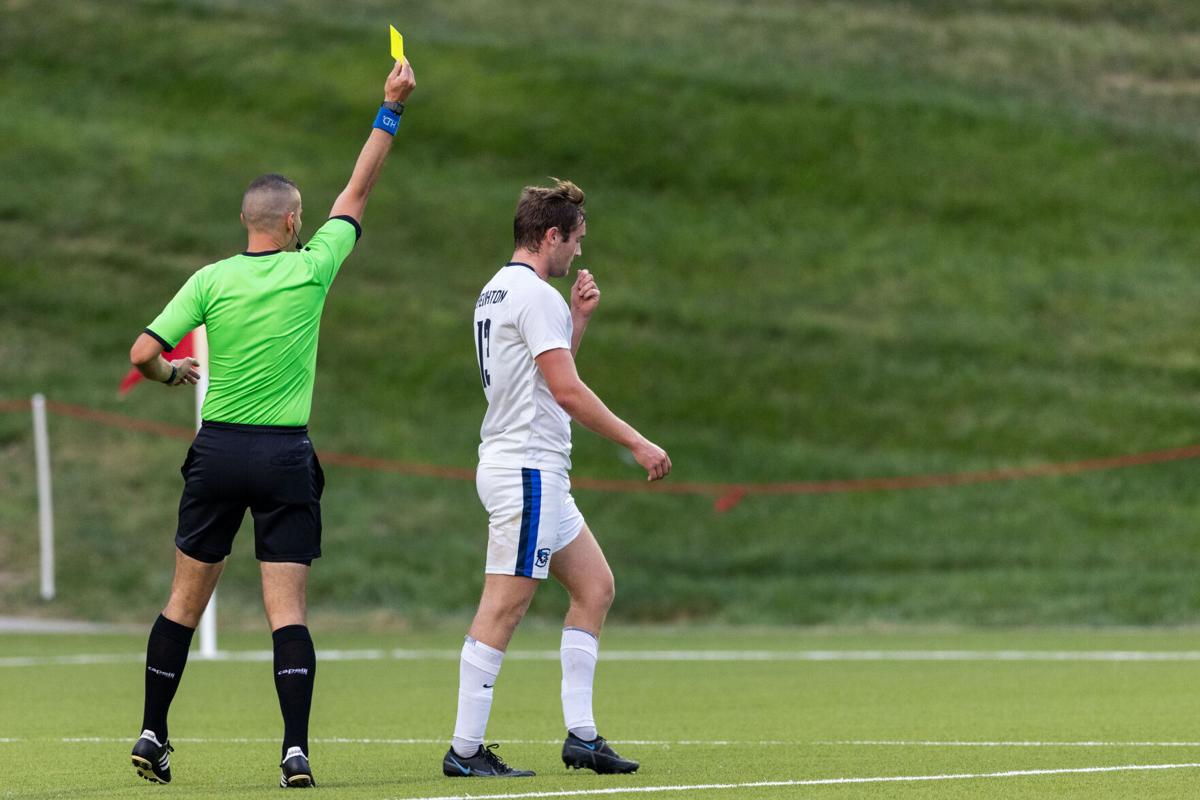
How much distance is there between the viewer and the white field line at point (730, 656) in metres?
14.4

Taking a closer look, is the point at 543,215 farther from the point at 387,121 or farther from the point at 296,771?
the point at 296,771

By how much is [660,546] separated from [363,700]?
40.3 ft

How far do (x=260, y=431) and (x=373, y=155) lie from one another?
1.12 m

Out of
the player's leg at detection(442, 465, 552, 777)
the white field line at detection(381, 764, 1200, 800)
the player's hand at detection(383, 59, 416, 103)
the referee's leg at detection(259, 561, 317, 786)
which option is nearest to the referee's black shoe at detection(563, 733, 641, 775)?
the player's leg at detection(442, 465, 552, 777)

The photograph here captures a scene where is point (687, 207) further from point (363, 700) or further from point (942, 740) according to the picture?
point (942, 740)

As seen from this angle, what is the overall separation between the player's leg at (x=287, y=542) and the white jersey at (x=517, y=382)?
68 centimetres

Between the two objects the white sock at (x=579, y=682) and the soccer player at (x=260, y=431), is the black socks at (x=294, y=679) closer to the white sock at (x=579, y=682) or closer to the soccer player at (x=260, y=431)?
the soccer player at (x=260, y=431)

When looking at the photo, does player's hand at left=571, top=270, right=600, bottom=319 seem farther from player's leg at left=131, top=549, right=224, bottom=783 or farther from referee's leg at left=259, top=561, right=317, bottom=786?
player's leg at left=131, top=549, right=224, bottom=783

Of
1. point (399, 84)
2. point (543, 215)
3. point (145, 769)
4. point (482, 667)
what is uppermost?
point (399, 84)

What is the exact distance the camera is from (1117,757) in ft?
26.2

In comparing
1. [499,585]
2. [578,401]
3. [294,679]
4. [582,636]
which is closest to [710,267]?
[582,636]

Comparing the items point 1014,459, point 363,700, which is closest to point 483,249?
point 1014,459

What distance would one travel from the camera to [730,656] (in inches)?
590

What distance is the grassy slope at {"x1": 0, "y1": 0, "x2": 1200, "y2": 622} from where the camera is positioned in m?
23.2
